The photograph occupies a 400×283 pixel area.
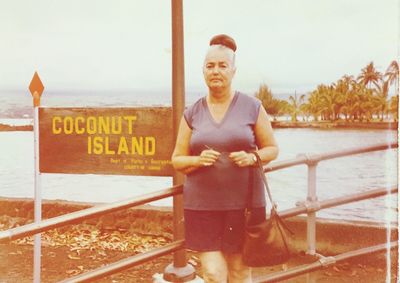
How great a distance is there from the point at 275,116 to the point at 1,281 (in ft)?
7.44

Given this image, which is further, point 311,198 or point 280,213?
point 311,198

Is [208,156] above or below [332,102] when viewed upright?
below

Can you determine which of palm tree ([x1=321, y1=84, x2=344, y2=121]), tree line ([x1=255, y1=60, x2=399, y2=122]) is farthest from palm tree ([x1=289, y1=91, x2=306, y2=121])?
A: palm tree ([x1=321, y1=84, x2=344, y2=121])

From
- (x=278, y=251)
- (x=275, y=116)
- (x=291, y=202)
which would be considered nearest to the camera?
(x=278, y=251)

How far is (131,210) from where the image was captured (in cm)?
446

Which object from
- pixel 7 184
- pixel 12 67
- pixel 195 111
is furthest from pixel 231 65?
pixel 7 184

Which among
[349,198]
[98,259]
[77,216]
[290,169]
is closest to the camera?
[77,216]

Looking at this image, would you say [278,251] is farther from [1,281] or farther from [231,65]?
[1,281]

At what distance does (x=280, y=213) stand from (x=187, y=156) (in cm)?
81

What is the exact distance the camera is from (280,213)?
2.81m

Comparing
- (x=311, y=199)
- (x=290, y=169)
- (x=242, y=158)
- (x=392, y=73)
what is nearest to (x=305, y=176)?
(x=290, y=169)

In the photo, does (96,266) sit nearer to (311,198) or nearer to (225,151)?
(311,198)

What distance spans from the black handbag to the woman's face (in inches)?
13.7

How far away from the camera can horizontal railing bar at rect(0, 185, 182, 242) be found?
2209 mm
